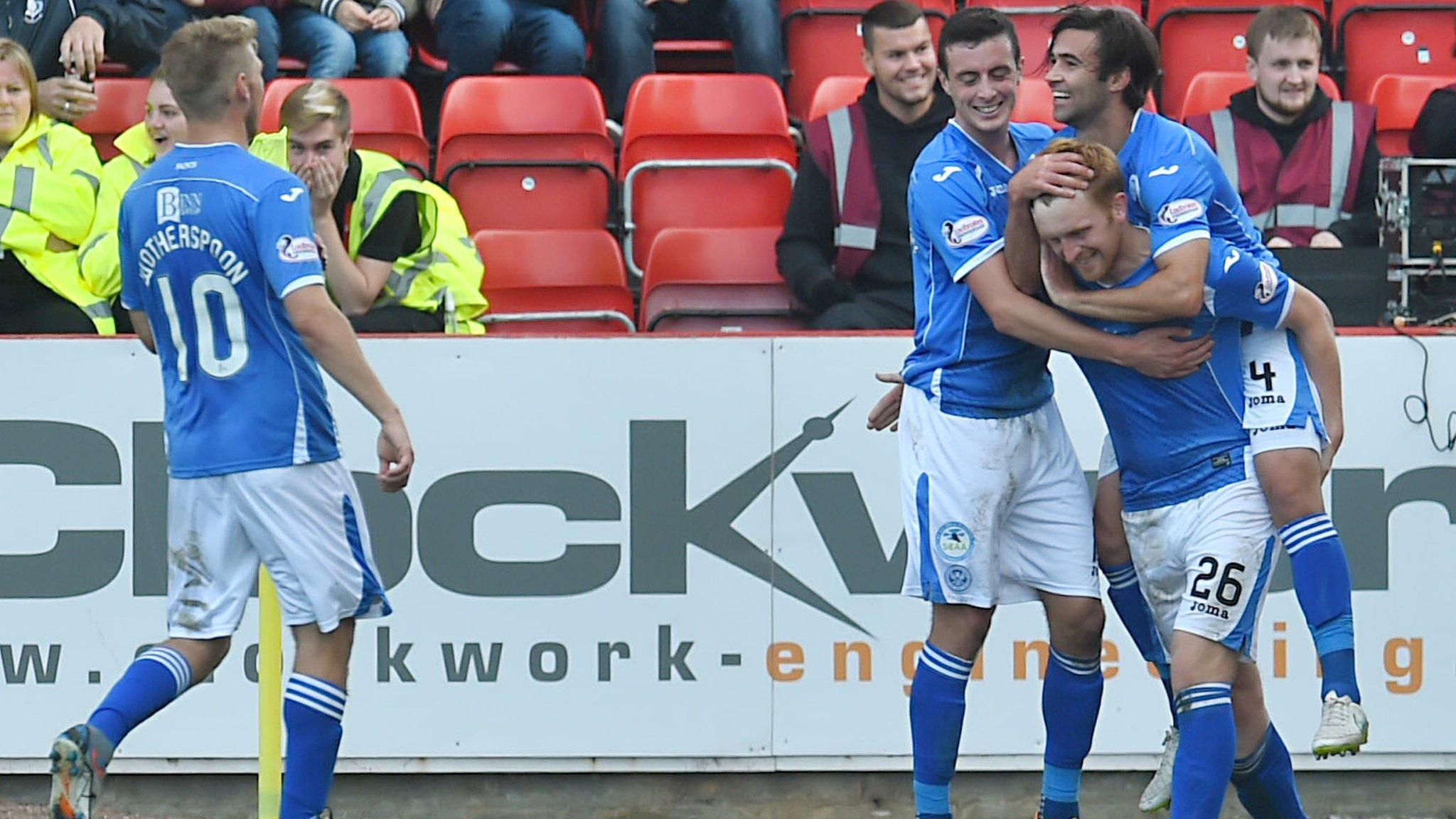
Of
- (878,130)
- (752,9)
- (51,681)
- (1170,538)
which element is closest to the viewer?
(1170,538)

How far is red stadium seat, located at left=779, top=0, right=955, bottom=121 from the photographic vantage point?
8438 millimetres

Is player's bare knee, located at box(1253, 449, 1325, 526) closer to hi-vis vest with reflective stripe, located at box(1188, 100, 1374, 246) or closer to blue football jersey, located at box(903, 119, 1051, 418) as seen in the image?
blue football jersey, located at box(903, 119, 1051, 418)

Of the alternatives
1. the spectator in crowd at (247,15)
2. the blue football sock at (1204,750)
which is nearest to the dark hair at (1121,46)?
the blue football sock at (1204,750)

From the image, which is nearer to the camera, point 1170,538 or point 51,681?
point 1170,538

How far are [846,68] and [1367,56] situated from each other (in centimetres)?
→ 214

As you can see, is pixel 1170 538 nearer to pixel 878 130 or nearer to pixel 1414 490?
pixel 1414 490

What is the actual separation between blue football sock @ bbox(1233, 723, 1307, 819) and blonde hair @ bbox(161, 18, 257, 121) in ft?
9.41

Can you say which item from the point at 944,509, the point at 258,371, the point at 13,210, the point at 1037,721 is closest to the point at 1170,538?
the point at 944,509

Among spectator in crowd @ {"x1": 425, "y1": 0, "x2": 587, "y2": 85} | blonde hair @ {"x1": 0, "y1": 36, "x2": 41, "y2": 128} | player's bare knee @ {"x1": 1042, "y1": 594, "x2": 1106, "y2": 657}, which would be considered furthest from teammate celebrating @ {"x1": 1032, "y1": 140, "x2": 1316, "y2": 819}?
spectator in crowd @ {"x1": 425, "y1": 0, "x2": 587, "y2": 85}

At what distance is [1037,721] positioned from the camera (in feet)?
19.7

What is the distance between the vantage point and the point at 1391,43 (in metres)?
8.46

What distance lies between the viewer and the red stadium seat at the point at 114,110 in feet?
25.3

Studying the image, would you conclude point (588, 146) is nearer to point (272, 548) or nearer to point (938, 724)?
point (272, 548)

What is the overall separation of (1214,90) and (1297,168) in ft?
2.41
